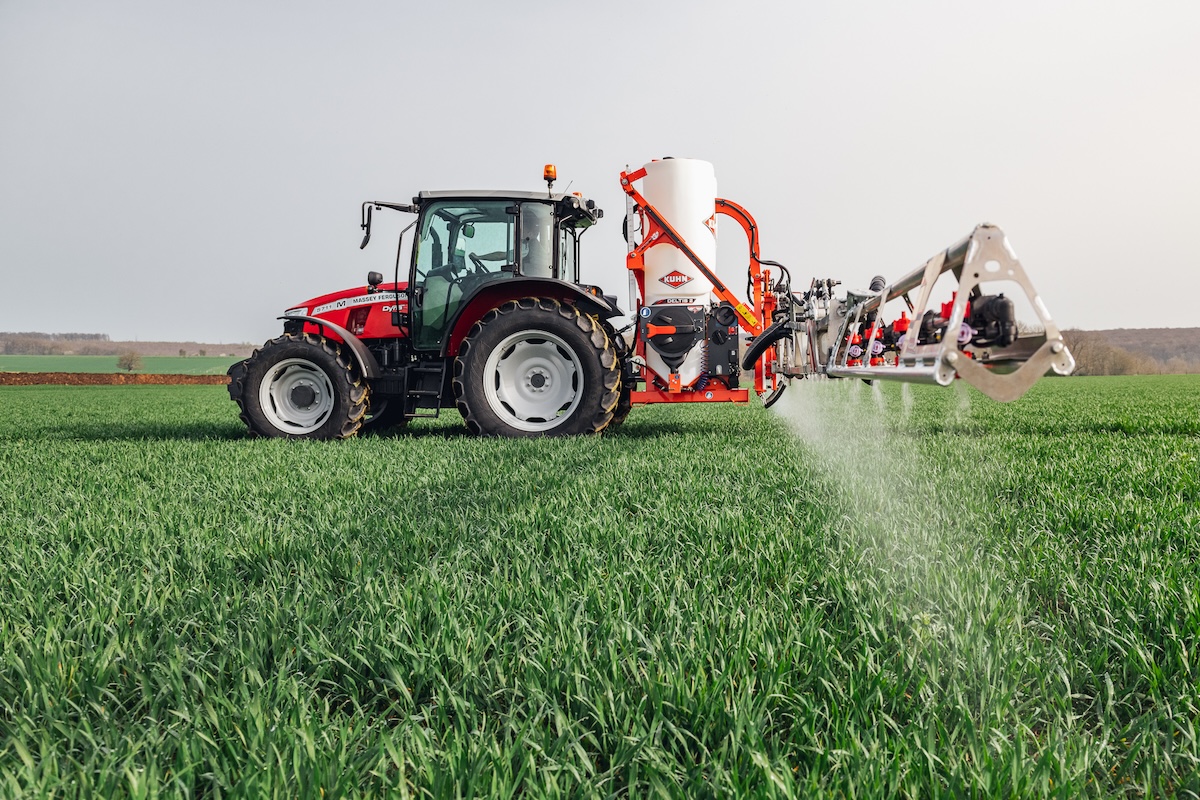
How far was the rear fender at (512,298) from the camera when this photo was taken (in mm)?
6984

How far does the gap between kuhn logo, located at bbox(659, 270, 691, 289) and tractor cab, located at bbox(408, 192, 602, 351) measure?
1006 mm

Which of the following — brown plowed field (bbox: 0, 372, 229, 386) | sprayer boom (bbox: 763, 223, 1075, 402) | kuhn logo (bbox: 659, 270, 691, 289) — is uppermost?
kuhn logo (bbox: 659, 270, 691, 289)

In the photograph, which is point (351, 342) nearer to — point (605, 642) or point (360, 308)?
point (360, 308)

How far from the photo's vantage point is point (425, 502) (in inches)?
152

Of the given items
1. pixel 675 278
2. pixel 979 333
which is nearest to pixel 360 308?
pixel 675 278

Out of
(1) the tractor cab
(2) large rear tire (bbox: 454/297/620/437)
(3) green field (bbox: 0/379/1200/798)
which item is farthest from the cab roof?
(3) green field (bbox: 0/379/1200/798)

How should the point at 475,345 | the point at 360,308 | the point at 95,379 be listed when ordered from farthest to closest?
1. the point at 95,379
2. the point at 360,308
3. the point at 475,345

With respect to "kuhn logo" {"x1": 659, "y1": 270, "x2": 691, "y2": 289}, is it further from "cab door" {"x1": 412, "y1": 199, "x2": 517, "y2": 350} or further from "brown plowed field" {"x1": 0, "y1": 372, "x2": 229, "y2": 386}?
"brown plowed field" {"x1": 0, "y1": 372, "x2": 229, "y2": 386}

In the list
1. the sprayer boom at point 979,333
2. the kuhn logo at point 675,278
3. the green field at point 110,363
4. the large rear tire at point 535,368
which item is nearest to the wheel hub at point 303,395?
the large rear tire at point 535,368

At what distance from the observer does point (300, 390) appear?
738cm

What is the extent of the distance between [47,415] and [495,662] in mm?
14644

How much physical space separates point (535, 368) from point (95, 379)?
115 ft

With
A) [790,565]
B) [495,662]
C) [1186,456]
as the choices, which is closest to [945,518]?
[790,565]

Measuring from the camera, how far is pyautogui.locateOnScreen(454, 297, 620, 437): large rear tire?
22.5 ft
